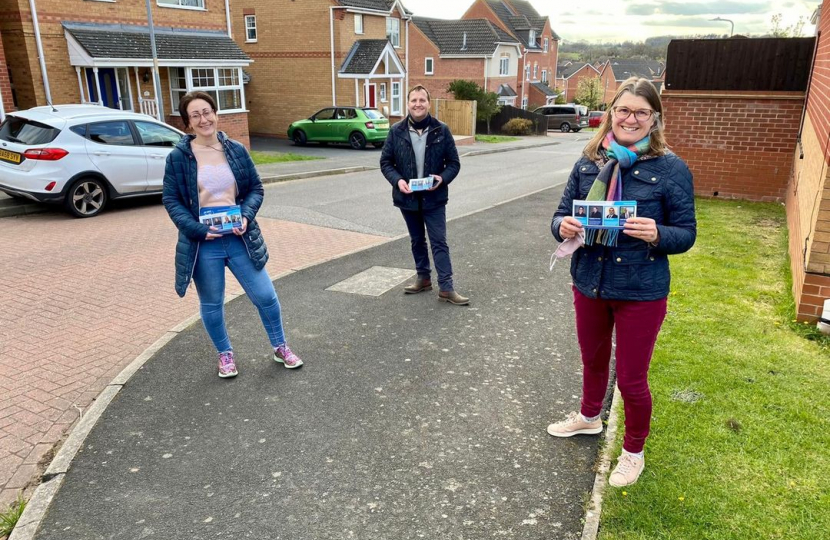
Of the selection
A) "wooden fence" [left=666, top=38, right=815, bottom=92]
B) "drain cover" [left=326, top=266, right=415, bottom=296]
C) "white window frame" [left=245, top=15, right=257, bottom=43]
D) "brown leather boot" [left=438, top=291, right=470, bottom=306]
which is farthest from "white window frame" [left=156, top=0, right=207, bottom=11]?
"brown leather boot" [left=438, top=291, right=470, bottom=306]

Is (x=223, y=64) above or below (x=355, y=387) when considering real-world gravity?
above

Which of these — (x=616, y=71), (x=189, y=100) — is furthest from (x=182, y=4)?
(x=616, y=71)

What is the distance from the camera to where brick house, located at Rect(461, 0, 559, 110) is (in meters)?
56.2

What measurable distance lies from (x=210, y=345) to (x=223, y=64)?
18.4 meters

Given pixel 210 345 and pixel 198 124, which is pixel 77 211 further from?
pixel 198 124

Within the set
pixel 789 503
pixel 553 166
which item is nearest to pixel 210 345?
pixel 789 503

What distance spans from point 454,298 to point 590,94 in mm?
66414

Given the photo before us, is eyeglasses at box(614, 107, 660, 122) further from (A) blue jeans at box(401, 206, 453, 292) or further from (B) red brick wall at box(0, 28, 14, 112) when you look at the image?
(B) red brick wall at box(0, 28, 14, 112)

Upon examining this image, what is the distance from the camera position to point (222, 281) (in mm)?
4387

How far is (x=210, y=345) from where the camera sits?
5156 millimetres

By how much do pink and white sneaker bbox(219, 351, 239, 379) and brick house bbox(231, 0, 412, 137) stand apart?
25769 millimetres

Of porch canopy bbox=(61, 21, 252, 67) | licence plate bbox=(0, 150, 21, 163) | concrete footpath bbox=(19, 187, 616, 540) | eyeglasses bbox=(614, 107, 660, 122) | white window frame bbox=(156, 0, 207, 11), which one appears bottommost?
concrete footpath bbox=(19, 187, 616, 540)

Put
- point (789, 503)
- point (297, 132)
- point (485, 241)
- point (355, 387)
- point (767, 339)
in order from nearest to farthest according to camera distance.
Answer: point (789, 503), point (355, 387), point (767, 339), point (485, 241), point (297, 132)

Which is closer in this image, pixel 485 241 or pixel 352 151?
pixel 485 241
